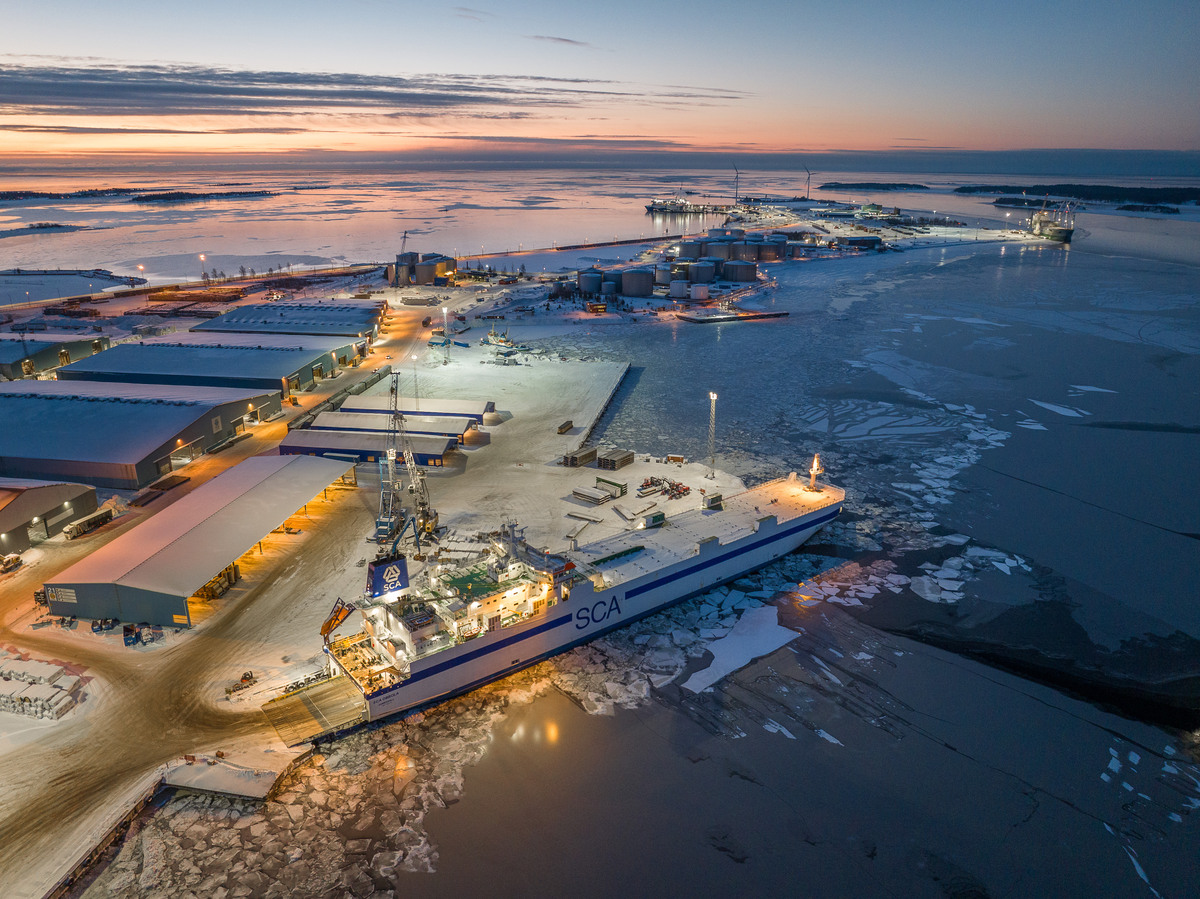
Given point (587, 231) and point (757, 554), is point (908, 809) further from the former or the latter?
point (587, 231)

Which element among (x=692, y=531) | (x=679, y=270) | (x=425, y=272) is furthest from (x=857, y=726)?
(x=425, y=272)

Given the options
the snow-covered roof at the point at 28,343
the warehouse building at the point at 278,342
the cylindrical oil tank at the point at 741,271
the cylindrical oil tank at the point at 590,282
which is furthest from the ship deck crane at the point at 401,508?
the cylindrical oil tank at the point at 741,271

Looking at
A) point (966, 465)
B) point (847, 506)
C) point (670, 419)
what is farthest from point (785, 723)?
point (670, 419)

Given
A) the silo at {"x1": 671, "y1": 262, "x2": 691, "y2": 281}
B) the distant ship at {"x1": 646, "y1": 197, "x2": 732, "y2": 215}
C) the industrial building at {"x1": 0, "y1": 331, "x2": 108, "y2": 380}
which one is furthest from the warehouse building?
the distant ship at {"x1": 646, "y1": 197, "x2": 732, "y2": 215}

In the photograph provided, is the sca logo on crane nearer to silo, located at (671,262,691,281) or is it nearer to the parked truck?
the parked truck

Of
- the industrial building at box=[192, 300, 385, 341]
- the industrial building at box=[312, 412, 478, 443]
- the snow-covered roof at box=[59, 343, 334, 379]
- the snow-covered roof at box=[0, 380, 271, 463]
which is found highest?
the industrial building at box=[192, 300, 385, 341]

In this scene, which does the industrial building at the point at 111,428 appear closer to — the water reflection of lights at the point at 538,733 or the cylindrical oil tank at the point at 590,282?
the water reflection of lights at the point at 538,733

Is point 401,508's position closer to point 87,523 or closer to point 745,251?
point 87,523
